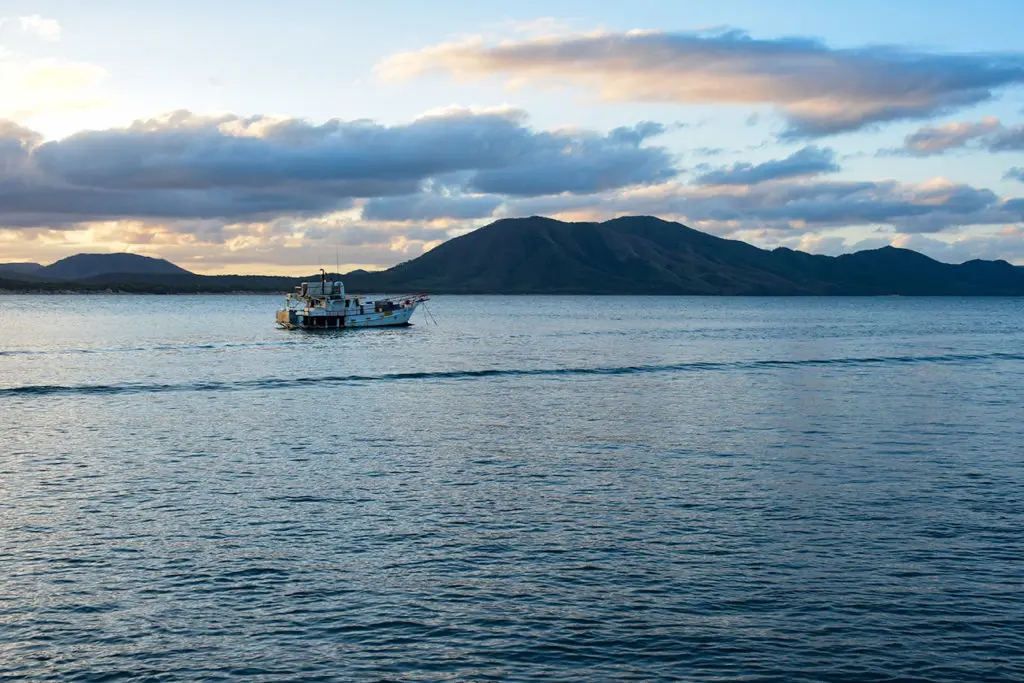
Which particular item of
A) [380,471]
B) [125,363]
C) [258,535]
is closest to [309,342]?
[125,363]

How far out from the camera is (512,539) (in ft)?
87.9

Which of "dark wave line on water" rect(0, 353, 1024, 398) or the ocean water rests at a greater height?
"dark wave line on water" rect(0, 353, 1024, 398)

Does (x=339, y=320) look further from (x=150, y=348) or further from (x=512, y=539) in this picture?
(x=512, y=539)

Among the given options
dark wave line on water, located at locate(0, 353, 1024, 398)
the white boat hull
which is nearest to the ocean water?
dark wave line on water, located at locate(0, 353, 1024, 398)

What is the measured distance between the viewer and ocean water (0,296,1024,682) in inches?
739

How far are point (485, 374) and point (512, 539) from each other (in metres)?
55.1

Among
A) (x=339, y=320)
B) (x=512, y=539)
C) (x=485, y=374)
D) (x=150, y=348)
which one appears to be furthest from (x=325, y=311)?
(x=512, y=539)

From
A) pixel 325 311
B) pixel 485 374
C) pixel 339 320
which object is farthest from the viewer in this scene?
pixel 339 320

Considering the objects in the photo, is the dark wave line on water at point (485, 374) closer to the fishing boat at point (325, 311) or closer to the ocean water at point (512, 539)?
the ocean water at point (512, 539)

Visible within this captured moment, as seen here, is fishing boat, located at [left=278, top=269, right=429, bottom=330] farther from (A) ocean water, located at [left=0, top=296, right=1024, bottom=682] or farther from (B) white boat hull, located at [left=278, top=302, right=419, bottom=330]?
(A) ocean water, located at [left=0, top=296, right=1024, bottom=682]

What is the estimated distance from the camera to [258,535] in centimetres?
2694

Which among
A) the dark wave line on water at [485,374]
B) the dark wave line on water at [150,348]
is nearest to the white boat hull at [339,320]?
the dark wave line on water at [150,348]

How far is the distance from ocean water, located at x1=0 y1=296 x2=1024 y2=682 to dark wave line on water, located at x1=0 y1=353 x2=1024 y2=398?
6426 mm

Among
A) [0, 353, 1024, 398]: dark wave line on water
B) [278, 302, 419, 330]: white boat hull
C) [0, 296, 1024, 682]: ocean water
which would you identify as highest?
[278, 302, 419, 330]: white boat hull
